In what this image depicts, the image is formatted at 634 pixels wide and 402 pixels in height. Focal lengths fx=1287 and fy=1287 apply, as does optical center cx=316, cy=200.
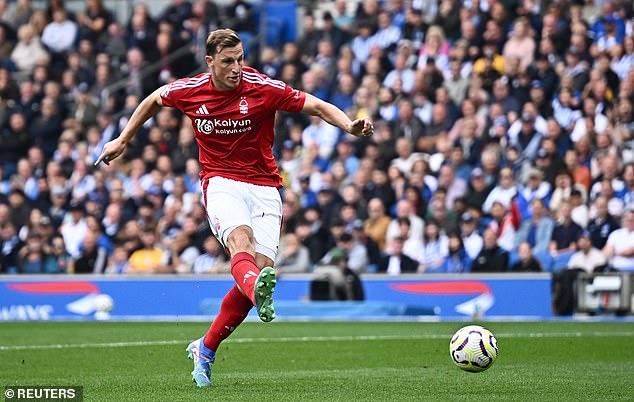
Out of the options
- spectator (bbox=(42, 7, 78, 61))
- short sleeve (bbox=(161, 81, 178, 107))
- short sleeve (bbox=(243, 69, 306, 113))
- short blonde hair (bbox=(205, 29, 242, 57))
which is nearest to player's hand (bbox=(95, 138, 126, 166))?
short sleeve (bbox=(161, 81, 178, 107))

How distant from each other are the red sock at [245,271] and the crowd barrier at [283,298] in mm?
9333

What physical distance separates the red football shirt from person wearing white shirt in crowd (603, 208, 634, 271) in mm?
9282

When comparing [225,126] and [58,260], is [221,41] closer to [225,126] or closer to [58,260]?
[225,126]

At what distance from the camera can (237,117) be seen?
9.84 metres

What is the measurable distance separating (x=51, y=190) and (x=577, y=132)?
31.9 ft

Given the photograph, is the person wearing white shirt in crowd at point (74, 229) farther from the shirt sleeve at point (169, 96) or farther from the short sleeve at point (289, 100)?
the short sleeve at point (289, 100)

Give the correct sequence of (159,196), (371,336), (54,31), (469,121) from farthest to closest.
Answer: (54,31)
(159,196)
(469,121)
(371,336)

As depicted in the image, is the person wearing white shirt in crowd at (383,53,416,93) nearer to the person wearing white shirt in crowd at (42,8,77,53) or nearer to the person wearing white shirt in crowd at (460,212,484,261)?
the person wearing white shirt in crowd at (460,212,484,261)

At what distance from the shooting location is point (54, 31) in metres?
26.8

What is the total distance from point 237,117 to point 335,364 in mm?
3009

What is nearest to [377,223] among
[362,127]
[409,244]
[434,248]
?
[409,244]

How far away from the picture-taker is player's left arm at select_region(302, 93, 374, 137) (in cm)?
920

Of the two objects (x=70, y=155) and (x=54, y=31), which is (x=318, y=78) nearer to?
(x=70, y=155)

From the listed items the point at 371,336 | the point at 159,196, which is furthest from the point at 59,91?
the point at 371,336
